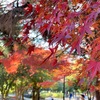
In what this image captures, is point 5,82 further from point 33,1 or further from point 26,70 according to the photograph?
point 33,1

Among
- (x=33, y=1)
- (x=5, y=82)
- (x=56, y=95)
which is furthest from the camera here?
(x=56, y=95)

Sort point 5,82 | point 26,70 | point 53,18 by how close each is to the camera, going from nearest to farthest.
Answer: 1. point 53,18
2. point 26,70
3. point 5,82

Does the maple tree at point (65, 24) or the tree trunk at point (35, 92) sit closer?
the maple tree at point (65, 24)

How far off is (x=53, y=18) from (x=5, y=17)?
70.4 inches

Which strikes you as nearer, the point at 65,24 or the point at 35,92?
the point at 65,24

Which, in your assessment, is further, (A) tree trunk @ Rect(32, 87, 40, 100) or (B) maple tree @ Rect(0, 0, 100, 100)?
(A) tree trunk @ Rect(32, 87, 40, 100)

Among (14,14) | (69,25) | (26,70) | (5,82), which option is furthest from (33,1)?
(5,82)

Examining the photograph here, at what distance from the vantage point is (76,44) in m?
1.47

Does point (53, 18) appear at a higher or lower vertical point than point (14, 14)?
lower

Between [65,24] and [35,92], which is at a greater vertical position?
[35,92]

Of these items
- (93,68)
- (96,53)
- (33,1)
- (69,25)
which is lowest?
(93,68)

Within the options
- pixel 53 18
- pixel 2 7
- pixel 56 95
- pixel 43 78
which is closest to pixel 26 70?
pixel 43 78

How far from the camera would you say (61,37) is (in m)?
1.64

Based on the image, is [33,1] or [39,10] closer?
[39,10]
